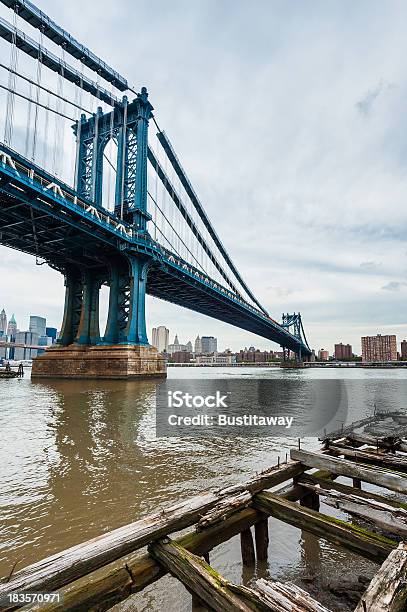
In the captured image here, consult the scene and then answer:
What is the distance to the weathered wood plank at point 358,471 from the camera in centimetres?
406

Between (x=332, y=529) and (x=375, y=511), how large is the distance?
619 millimetres

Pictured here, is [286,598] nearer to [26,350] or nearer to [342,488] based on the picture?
[342,488]

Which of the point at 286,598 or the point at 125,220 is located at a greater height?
the point at 125,220

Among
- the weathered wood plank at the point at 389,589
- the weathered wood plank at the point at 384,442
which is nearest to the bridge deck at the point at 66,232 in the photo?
the weathered wood plank at the point at 384,442

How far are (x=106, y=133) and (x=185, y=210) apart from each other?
22.2m

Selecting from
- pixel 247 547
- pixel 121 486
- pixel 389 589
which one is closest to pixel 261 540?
pixel 247 547

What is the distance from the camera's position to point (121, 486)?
593 cm

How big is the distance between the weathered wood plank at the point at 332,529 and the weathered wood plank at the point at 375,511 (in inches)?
9.0

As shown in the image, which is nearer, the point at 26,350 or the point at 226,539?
the point at 226,539

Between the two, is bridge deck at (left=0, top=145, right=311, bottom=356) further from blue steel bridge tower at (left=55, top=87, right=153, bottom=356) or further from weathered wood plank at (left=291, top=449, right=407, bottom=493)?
weathered wood plank at (left=291, top=449, right=407, bottom=493)

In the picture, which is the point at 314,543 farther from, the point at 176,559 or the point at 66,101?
the point at 66,101

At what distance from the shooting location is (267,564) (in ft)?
12.5

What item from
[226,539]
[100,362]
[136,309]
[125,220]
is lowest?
[226,539]

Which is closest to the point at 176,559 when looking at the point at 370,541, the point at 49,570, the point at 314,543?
the point at 49,570
